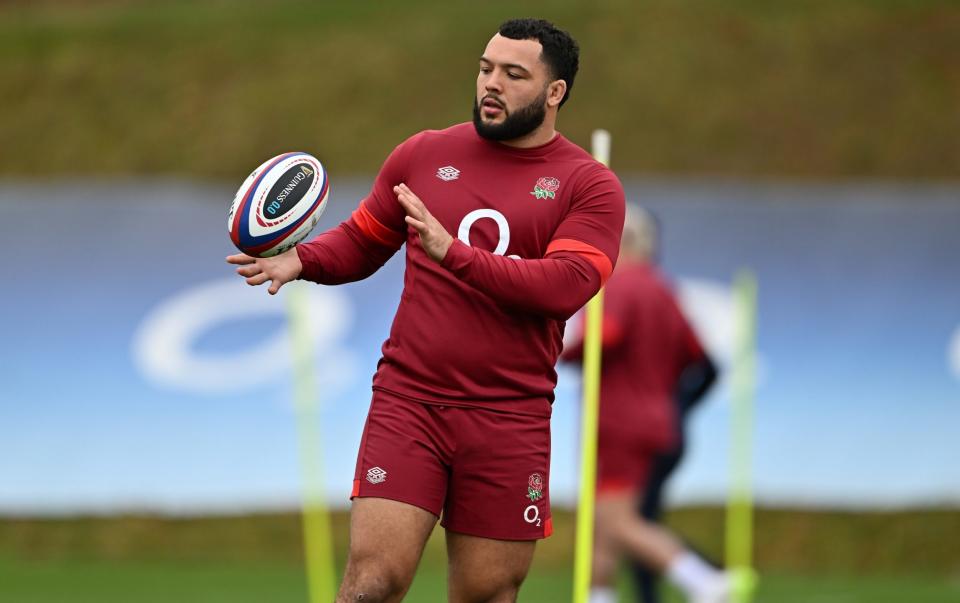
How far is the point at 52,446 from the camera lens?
36.4 feet

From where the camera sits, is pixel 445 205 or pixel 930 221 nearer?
pixel 445 205

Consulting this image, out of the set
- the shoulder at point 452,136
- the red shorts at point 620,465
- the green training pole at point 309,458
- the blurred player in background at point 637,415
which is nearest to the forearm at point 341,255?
the shoulder at point 452,136

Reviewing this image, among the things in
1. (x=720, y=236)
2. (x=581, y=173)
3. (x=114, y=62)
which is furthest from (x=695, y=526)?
(x=114, y=62)

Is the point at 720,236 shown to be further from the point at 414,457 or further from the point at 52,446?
the point at 414,457

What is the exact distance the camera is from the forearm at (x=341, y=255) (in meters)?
5.09

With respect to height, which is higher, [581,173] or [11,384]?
[581,173]

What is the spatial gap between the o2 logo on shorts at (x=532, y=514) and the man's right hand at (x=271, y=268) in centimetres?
111

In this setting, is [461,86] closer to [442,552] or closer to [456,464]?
[442,552]

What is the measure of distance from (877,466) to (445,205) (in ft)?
23.2

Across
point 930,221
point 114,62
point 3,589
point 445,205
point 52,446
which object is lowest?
point 3,589

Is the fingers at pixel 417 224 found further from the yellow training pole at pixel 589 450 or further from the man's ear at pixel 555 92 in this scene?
the yellow training pole at pixel 589 450

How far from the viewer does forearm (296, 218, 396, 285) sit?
5094 mm

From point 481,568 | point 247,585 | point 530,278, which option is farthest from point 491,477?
point 247,585

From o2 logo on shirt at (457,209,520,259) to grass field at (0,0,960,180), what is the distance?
31.6 ft
